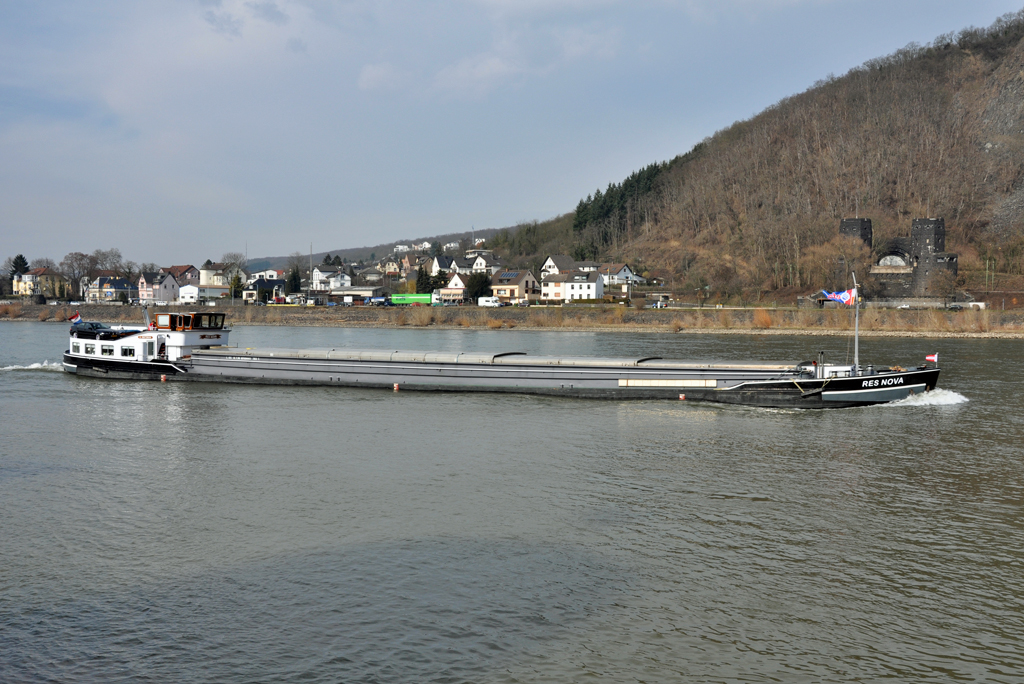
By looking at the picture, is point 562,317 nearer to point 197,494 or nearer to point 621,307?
point 621,307

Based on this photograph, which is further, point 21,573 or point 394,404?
point 394,404

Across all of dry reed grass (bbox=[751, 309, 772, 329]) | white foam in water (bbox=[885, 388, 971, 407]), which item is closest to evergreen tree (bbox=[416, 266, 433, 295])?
→ dry reed grass (bbox=[751, 309, 772, 329])

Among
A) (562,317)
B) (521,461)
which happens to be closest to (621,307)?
(562,317)

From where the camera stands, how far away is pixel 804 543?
16.8m

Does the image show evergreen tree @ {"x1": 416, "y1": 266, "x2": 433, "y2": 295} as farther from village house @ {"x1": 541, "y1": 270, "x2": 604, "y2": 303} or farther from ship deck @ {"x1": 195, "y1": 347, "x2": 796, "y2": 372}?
ship deck @ {"x1": 195, "y1": 347, "x2": 796, "y2": 372}

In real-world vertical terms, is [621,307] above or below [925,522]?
above

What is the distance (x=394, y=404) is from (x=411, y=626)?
2539 cm

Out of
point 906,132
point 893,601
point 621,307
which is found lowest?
point 893,601

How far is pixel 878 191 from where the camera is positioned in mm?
164250

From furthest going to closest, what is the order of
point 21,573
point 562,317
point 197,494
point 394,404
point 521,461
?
point 562,317 < point 394,404 < point 521,461 < point 197,494 < point 21,573

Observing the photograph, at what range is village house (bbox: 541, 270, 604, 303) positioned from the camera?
138m

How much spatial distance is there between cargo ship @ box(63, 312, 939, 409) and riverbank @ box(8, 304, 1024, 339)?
48570 mm

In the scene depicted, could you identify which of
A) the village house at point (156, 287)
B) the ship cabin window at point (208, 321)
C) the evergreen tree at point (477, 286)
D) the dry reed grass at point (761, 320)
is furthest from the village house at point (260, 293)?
the ship cabin window at point (208, 321)

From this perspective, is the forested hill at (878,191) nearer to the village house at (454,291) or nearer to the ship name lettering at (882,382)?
the village house at (454,291)
